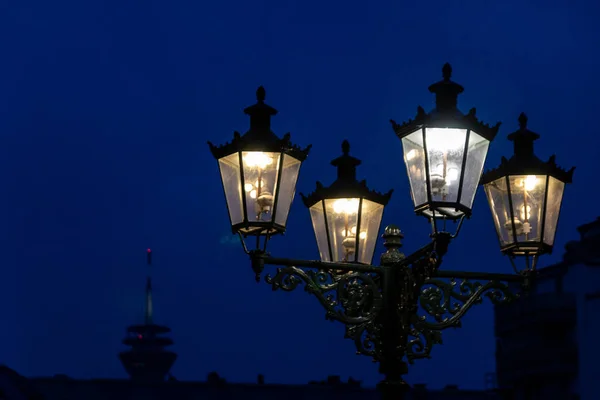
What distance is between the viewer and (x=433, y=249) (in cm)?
923

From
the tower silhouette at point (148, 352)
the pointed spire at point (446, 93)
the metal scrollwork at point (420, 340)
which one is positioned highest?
the tower silhouette at point (148, 352)

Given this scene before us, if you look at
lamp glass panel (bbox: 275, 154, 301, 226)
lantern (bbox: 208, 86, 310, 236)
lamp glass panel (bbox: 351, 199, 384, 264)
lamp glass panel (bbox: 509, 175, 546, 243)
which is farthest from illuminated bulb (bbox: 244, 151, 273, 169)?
lamp glass panel (bbox: 509, 175, 546, 243)

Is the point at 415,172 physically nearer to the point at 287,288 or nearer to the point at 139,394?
the point at 287,288

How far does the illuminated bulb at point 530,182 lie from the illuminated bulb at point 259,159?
203 centimetres

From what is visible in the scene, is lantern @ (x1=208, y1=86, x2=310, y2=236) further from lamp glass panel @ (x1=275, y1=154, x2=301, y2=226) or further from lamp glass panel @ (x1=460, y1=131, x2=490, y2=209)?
lamp glass panel @ (x1=460, y1=131, x2=490, y2=209)

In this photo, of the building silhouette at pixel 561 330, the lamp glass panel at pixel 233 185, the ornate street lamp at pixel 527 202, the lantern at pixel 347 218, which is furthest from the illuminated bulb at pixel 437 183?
the building silhouette at pixel 561 330

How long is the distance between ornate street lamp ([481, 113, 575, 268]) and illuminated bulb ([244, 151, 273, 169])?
5.94 feet

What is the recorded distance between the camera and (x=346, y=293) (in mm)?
10023

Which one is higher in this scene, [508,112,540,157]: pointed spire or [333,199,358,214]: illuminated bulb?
[508,112,540,157]: pointed spire

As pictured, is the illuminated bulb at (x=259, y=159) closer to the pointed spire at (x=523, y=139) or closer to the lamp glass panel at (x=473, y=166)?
the lamp glass panel at (x=473, y=166)

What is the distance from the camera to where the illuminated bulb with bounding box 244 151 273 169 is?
31.3 feet

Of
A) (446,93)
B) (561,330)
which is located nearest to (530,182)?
(446,93)

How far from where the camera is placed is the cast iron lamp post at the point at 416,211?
912 centimetres

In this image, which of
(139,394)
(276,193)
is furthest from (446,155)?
(139,394)
